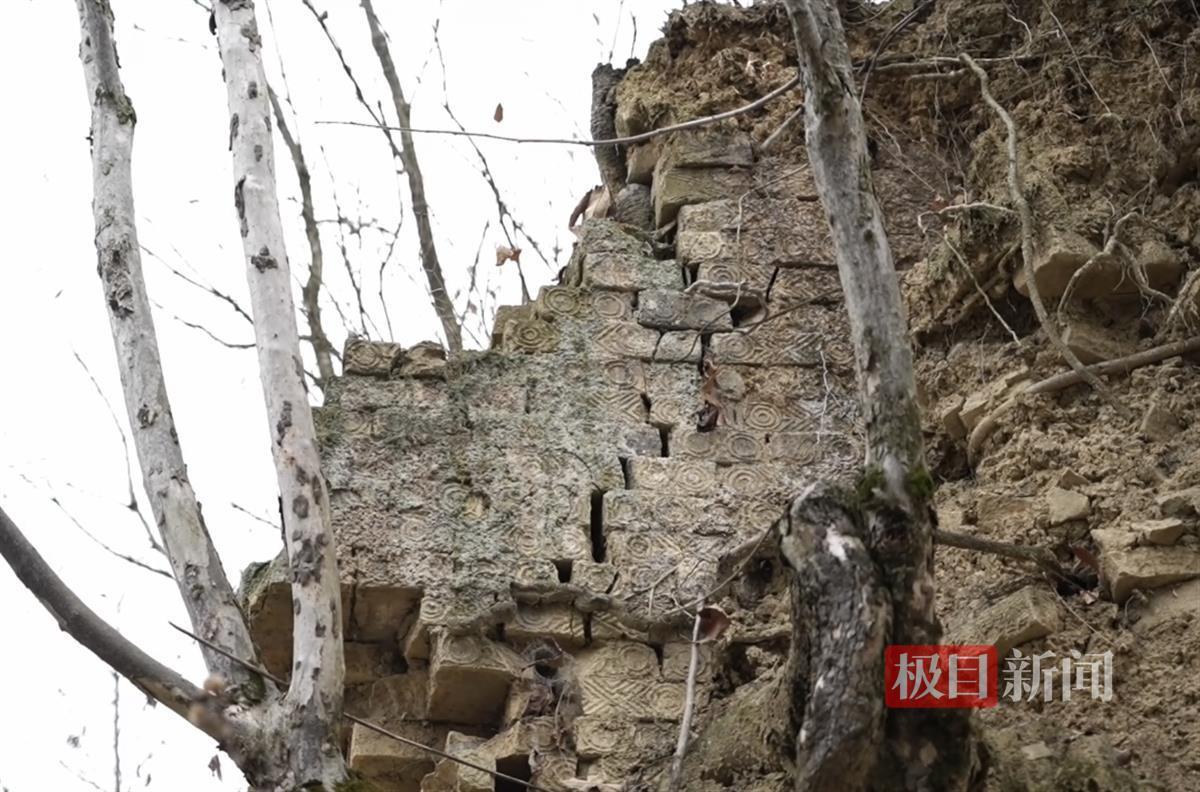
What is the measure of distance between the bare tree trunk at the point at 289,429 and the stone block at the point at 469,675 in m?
0.86

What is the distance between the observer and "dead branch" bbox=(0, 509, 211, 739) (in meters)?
4.54

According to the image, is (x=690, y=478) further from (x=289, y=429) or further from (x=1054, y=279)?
(x=289, y=429)

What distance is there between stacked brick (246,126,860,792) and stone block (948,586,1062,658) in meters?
0.83

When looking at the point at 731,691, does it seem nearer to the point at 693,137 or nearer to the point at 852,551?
the point at 852,551

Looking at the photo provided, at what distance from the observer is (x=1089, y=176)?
238 inches

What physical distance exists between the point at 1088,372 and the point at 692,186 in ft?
5.78

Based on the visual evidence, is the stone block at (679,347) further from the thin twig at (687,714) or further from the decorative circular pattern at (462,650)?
the decorative circular pattern at (462,650)

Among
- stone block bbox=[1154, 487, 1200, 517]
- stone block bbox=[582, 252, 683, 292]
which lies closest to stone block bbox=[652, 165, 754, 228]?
stone block bbox=[582, 252, 683, 292]

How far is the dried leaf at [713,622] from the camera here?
222 inches

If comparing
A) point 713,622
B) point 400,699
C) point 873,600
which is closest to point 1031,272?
point 713,622

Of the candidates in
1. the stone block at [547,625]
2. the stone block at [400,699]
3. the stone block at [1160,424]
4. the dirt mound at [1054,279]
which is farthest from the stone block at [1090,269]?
the stone block at [400,699]

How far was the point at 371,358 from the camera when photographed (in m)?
6.16

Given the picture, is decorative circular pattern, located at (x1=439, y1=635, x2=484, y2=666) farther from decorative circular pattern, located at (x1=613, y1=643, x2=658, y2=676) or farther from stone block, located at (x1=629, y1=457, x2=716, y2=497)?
stone block, located at (x1=629, y1=457, x2=716, y2=497)

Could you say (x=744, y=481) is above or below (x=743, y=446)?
below
